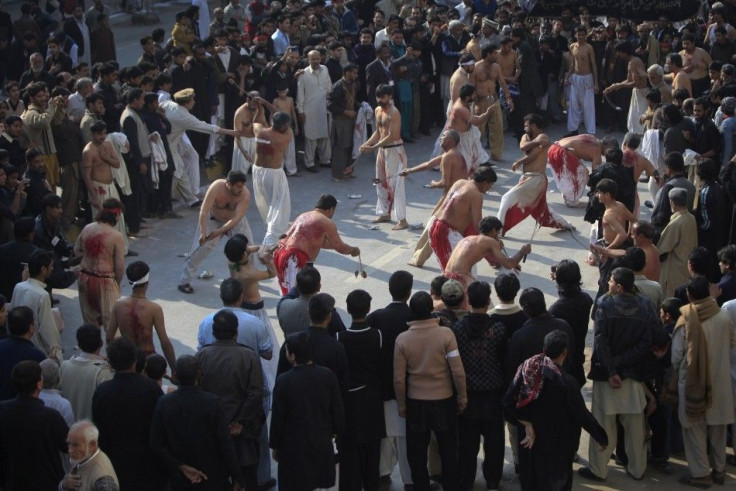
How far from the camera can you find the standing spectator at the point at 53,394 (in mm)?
7363

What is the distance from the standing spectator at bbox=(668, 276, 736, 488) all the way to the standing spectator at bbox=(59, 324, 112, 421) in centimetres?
383

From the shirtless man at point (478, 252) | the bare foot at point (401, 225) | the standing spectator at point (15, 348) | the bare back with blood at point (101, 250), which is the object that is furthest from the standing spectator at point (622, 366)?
the bare foot at point (401, 225)

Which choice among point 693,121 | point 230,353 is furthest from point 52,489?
point 693,121

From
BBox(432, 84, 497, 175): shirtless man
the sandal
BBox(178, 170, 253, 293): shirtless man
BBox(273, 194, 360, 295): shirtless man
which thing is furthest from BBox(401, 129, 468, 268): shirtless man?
the sandal

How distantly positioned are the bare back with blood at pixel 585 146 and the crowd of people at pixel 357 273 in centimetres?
4

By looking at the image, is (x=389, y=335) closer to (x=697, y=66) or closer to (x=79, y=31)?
(x=697, y=66)

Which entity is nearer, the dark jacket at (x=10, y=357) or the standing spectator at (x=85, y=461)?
the standing spectator at (x=85, y=461)

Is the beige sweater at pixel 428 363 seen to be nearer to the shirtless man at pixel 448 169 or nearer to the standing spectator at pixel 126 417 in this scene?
the standing spectator at pixel 126 417

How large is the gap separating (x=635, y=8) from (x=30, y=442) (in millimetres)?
13802

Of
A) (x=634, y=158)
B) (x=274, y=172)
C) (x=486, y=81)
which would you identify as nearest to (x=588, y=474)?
(x=634, y=158)

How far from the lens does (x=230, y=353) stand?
7.66 metres

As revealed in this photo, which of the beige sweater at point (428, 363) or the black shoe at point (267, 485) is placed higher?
the beige sweater at point (428, 363)

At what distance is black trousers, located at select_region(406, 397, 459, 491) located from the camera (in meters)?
8.00

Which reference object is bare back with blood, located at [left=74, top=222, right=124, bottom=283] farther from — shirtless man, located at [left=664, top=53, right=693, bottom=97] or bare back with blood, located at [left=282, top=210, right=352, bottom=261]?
shirtless man, located at [left=664, top=53, right=693, bottom=97]
